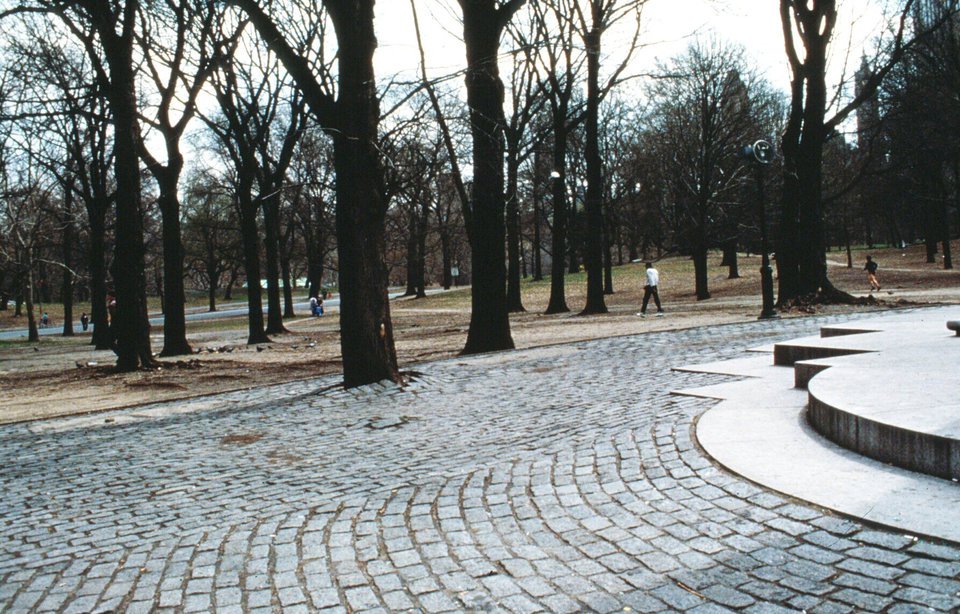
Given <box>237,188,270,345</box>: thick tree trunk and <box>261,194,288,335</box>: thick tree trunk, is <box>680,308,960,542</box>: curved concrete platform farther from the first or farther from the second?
<box>261,194,288,335</box>: thick tree trunk

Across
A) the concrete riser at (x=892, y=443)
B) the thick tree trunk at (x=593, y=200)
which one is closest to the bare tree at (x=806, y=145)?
the thick tree trunk at (x=593, y=200)

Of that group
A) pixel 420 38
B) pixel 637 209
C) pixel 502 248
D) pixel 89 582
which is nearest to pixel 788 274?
pixel 502 248

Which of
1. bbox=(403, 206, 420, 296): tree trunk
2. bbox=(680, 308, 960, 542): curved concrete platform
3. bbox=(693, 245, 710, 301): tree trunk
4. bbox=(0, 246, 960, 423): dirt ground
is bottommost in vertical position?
bbox=(0, 246, 960, 423): dirt ground

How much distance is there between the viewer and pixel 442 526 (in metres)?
4.25

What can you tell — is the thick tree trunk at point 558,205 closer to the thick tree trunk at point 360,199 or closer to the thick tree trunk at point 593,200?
the thick tree trunk at point 593,200

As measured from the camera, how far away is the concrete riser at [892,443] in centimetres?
412

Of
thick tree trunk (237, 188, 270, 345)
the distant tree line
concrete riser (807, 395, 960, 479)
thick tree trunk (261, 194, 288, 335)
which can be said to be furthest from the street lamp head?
thick tree trunk (261, 194, 288, 335)

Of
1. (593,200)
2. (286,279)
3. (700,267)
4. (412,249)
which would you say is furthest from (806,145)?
(412,249)

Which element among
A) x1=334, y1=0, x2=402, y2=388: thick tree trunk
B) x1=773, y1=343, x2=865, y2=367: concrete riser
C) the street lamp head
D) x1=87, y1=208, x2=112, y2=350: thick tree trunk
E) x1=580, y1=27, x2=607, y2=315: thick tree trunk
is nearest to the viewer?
x1=773, y1=343, x2=865, y2=367: concrete riser

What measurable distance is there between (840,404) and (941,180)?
4181 cm

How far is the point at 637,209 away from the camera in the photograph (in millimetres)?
54219

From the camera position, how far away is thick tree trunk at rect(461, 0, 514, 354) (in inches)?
524

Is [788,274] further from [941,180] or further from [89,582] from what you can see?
[941,180]

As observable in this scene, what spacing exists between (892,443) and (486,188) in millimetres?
9937
